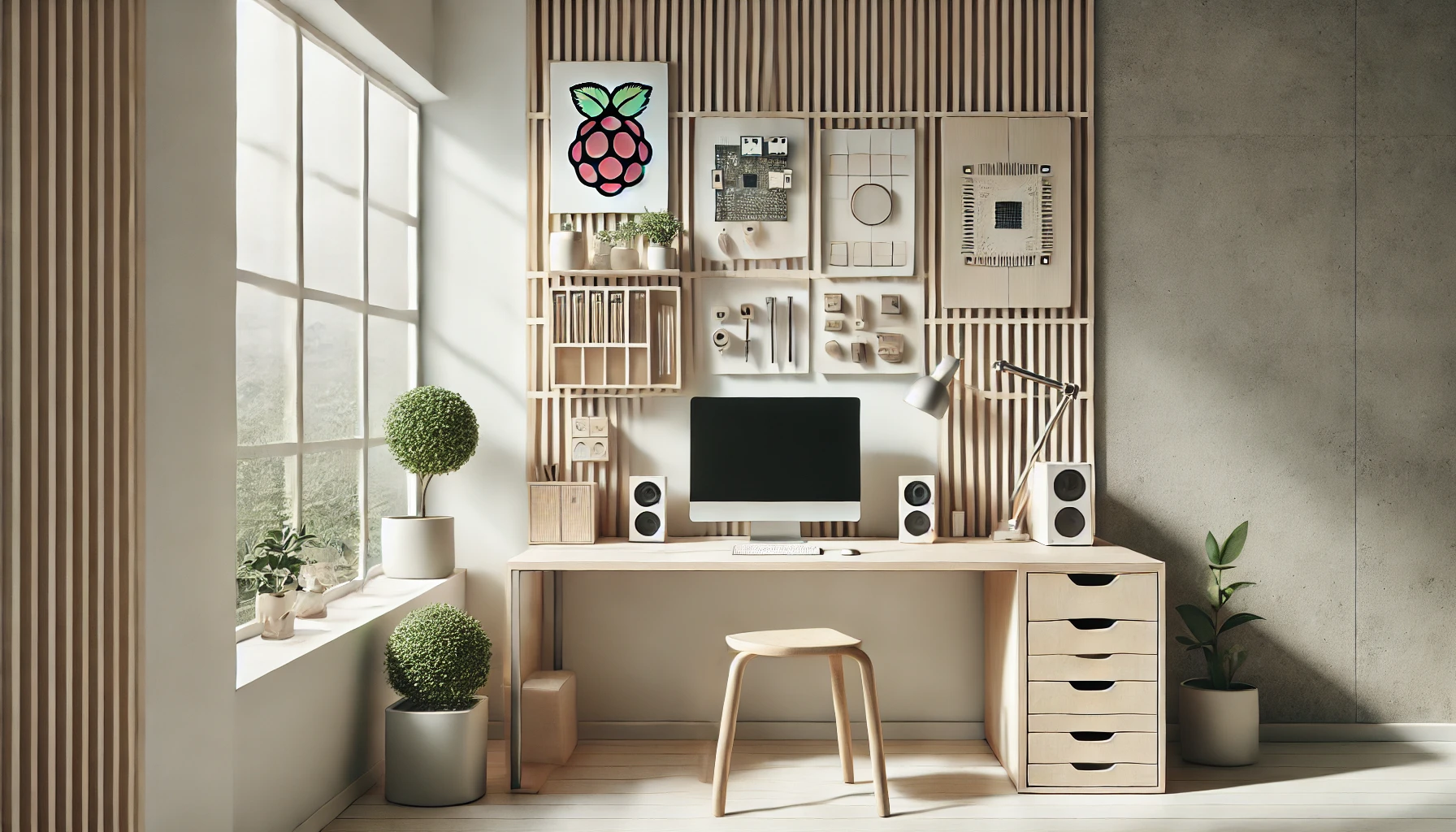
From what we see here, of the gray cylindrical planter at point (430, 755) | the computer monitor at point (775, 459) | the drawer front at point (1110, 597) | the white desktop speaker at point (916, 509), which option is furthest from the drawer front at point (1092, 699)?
the gray cylindrical planter at point (430, 755)

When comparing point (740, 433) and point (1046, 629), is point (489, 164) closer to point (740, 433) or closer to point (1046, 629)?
point (740, 433)

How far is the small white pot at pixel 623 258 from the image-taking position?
12.6 ft

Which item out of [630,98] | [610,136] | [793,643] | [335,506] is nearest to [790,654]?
[793,643]

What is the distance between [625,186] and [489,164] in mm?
547

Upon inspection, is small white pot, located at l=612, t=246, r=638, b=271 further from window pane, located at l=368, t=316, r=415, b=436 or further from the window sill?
the window sill

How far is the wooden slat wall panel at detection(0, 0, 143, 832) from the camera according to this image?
5.82 ft

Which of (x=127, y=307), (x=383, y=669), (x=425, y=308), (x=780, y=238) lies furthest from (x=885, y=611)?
(x=127, y=307)

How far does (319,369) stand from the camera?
330 cm

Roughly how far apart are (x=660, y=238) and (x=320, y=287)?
3.93ft

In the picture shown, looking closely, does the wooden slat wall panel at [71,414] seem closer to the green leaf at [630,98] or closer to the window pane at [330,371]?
the window pane at [330,371]

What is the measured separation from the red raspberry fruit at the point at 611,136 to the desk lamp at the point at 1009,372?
1.35 metres

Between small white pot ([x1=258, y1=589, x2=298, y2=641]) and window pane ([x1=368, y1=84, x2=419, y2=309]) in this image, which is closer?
small white pot ([x1=258, y1=589, x2=298, y2=641])

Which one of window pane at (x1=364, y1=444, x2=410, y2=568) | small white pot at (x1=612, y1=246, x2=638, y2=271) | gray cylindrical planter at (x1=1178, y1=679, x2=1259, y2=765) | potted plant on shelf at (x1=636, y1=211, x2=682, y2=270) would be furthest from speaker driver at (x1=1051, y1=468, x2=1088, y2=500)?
window pane at (x1=364, y1=444, x2=410, y2=568)

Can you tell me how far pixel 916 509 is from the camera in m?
3.72
